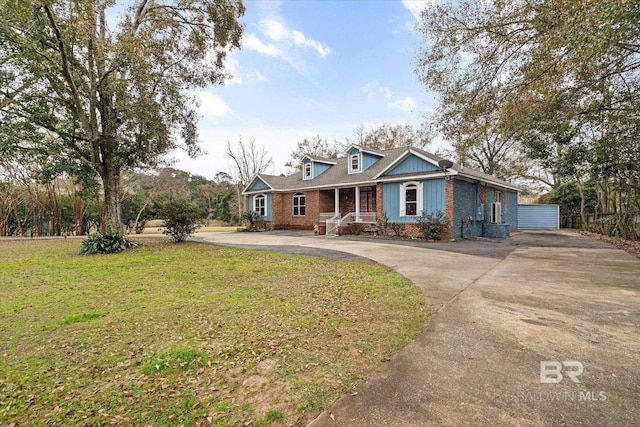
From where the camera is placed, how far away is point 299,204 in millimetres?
22469

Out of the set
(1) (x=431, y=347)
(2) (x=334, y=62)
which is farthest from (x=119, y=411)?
(2) (x=334, y=62)

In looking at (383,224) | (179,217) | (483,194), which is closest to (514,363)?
(179,217)

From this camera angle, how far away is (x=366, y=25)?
480 inches

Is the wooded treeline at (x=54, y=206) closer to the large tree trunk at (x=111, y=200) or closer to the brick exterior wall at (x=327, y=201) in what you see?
the large tree trunk at (x=111, y=200)

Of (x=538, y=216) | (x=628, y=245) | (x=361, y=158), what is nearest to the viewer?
(x=628, y=245)

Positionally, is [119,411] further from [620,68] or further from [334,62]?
[334,62]

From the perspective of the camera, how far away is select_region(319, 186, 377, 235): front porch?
17.8 metres

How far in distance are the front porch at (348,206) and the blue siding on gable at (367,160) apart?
1483mm

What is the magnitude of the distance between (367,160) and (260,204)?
9.47m

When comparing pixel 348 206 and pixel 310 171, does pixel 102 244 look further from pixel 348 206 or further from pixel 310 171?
pixel 310 171

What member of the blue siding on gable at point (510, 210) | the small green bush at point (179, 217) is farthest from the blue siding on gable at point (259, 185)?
the blue siding on gable at point (510, 210)

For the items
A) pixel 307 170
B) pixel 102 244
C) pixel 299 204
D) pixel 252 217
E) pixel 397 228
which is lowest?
pixel 102 244

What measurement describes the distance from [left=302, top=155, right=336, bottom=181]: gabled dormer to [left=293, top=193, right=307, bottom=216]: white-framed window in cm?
155

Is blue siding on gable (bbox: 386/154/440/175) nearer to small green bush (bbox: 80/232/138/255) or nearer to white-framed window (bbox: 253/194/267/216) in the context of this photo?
white-framed window (bbox: 253/194/267/216)
